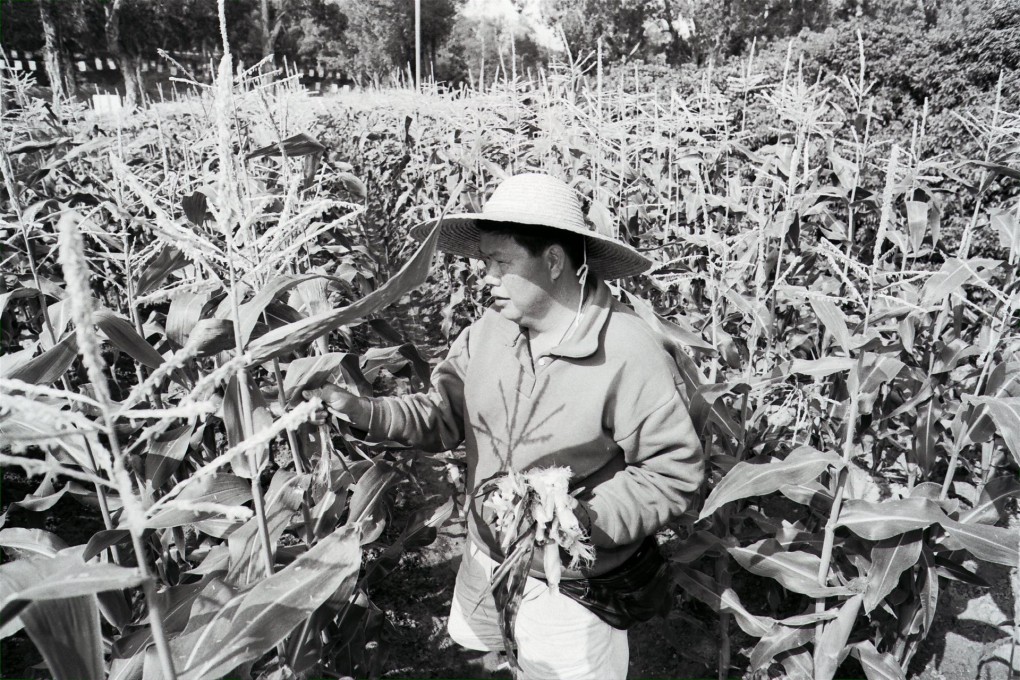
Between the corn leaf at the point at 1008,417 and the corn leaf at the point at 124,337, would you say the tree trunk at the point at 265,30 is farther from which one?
the corn leaf at the point at 1008,417

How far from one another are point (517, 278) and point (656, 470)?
0.73m

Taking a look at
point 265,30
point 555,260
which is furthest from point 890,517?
point 265,30

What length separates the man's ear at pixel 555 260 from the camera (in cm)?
193

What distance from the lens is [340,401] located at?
1.71m

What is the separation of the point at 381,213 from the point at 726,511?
275 inches

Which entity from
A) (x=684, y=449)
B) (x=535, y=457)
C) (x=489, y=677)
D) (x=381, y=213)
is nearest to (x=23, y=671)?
(x=489, y=677)

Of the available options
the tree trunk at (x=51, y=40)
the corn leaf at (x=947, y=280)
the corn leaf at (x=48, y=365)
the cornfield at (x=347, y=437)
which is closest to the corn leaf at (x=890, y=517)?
the cornfield at (x=347, y=437)

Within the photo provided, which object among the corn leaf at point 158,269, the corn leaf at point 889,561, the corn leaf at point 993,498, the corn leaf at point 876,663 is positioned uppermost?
the corn leaf at point 158,269

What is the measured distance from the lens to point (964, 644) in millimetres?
2768

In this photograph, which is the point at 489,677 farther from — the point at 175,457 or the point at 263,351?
the point at 263,351

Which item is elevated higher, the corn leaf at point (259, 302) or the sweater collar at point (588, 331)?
the corn leaf at point (259, 302)

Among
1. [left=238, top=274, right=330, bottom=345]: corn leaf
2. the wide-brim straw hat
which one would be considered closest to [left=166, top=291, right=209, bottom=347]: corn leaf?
[left=238, top=274, right=330, bottom=345]: corn leaf

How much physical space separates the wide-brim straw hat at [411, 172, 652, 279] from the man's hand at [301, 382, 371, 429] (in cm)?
54

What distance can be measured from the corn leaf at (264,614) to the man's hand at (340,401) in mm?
486
